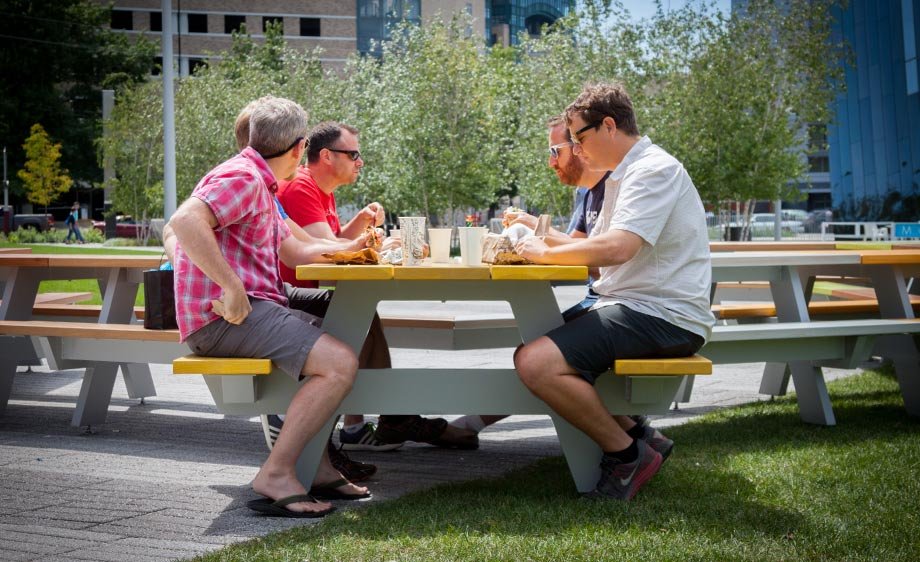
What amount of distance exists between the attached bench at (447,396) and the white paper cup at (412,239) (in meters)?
0.51

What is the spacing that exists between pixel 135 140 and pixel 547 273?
41675 mm

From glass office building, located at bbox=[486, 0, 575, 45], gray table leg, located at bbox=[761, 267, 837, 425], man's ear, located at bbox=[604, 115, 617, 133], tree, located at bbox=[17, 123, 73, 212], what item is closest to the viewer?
man's ear, located at bbox=[604, 115, 617, 133]

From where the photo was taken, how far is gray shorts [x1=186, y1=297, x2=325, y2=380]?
15.2ft

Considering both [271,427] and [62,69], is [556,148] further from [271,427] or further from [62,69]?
[62,69]

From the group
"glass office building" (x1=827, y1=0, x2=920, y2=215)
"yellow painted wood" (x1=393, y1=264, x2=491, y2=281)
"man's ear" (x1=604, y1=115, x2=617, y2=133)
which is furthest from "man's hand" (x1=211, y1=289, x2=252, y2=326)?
"glass office building" (x1=827, y1=0, x2=920, y2=215)

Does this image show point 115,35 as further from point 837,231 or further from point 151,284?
point 151,284

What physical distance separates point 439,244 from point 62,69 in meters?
62.8

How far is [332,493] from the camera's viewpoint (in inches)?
194

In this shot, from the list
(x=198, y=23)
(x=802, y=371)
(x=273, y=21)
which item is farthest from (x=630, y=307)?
(x=198, y=23)

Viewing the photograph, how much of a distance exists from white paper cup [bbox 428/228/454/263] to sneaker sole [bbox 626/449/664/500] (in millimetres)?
1289

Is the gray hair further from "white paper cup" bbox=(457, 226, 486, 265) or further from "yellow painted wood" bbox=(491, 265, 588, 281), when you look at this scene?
"yellow painted wood" bbox=(491, 265, 588, 281)

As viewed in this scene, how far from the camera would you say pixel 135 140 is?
43.8m

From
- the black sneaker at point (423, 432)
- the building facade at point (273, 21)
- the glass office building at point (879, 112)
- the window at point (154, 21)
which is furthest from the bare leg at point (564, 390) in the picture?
the window at point (154, 21)

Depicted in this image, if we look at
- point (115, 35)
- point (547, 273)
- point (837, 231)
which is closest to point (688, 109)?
point (837, 231)
